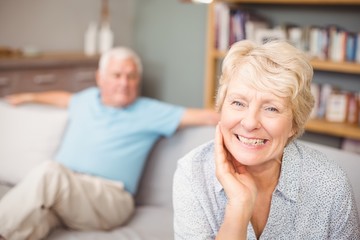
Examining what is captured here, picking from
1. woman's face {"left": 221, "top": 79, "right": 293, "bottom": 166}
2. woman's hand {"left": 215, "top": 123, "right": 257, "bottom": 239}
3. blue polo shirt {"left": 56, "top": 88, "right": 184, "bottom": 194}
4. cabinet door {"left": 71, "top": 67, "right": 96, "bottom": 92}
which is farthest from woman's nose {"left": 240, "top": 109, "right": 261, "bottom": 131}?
cabinet door {"left": 71, "top": 67, "right": 96, "bottom": 92}

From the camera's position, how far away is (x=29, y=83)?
11.0 feet

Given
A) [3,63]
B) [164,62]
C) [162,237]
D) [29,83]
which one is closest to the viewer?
[162,237]

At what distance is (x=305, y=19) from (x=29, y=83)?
2010mm

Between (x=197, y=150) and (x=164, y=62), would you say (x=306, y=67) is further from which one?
(x=164, y=62)

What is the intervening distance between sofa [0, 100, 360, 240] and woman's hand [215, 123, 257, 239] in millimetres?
493

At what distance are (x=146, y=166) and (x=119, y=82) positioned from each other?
17.3 inches

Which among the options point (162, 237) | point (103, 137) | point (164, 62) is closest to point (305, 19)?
point (164, 62)

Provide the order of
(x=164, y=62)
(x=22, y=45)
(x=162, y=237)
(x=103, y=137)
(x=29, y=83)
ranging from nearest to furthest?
(x=162, y=237) < (x=103, y=137) < (x=29, y=83) < (x=22, y=45) < (x=164, y=62)

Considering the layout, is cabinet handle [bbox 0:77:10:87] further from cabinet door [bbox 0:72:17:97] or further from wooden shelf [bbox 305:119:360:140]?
wooden shelf [bbox 305:119:360:140]

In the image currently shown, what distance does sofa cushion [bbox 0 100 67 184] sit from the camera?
225cm

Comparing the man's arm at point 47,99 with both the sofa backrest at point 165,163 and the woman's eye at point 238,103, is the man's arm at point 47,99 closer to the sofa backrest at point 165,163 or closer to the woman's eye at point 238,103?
the sofa backrest at point 165,163

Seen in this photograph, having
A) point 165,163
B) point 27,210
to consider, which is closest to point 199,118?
point 165,163

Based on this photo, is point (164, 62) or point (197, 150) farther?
point (164, 62)

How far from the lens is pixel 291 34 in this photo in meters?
3.06
